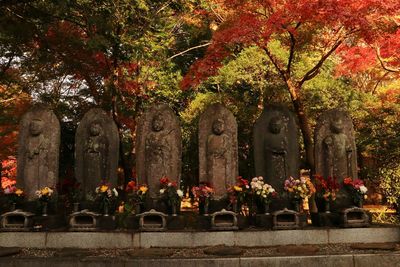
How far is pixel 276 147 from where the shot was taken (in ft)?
28.6

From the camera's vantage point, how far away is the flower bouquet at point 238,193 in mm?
7910

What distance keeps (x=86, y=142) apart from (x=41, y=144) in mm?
1012

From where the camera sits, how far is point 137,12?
11.7 meters

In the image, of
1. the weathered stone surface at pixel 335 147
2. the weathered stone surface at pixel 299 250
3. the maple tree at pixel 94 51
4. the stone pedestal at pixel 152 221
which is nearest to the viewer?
the weathered stone surface at pixel 299 250

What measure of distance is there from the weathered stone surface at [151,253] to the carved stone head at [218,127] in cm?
308

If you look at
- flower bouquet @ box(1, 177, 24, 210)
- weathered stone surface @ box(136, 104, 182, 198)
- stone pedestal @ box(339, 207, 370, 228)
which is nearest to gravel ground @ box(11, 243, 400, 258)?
stone pedestal @ box(339, 207, 370, 228)

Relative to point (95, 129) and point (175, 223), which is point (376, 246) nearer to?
point (175, 223)

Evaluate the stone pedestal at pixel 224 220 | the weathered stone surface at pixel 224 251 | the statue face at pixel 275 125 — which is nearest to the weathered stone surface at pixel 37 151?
the stone pedestal at pixel 224 220

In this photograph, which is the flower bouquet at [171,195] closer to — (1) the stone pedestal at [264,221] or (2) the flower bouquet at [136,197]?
(2) the flower bouquet at [136,197]

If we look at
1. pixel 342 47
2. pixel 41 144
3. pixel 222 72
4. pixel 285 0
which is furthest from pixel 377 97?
pixel 41 144

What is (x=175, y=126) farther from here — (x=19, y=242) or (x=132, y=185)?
(x=19, y=242)

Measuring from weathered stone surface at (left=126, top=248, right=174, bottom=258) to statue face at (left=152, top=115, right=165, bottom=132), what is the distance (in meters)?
2.95

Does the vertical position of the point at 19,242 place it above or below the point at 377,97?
below

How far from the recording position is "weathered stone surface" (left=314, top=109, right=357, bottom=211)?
28.1ft
